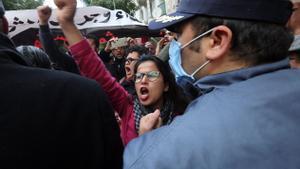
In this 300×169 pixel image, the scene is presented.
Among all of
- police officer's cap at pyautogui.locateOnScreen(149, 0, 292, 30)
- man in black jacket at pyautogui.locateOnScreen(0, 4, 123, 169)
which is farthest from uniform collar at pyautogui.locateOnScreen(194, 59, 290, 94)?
man in black jacket at pyautogui.locateOnScreen(0, 4, 123, 169)

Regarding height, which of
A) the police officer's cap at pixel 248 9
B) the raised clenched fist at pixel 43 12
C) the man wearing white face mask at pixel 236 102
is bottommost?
the raised clenched fist at pixel 43 12

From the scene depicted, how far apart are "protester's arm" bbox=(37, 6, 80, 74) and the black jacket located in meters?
1.34

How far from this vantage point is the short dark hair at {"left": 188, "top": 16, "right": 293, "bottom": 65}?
48.5 inches

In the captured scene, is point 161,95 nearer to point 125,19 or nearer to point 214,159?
point 214,159

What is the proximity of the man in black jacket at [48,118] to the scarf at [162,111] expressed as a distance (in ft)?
3.69

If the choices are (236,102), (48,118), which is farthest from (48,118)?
(236,102)

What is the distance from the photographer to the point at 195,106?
107 centimetres

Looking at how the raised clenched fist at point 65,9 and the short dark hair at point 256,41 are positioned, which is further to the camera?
the raised clenched fist at point 65,9

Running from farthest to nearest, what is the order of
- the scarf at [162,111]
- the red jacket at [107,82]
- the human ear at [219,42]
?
1. the scarf at [162,111]
2. the red jacket at [107,82]
3. the human ear at [219,42]

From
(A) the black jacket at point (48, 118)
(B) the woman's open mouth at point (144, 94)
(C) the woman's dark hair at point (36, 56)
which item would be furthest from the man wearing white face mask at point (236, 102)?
(C) the woman's dark hair at point (36, 56)

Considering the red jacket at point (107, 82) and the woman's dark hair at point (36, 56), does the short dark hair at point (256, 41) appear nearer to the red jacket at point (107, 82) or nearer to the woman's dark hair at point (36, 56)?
the red jacket at point (107, 82)

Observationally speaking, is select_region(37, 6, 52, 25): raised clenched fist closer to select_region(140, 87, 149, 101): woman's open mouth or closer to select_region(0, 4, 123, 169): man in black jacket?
select_region(140, 87, 149, 101): woman's open mouth

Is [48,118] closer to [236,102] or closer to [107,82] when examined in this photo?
[236,102]

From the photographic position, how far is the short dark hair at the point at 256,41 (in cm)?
123
